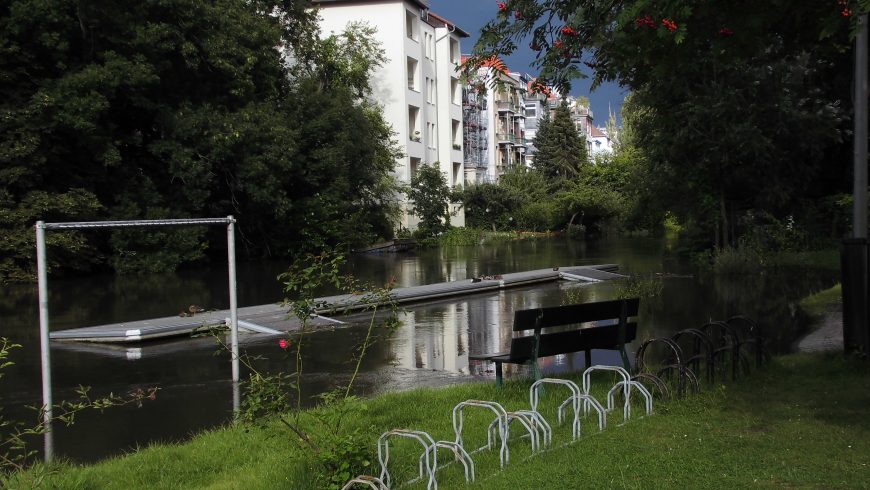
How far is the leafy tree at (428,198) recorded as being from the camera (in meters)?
53.6

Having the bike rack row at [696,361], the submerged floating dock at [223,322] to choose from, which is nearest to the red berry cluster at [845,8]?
the bike rack row at [696,361]

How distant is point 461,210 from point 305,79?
80.9ft

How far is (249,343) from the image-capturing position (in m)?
13.5

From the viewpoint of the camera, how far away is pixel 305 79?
41.0m

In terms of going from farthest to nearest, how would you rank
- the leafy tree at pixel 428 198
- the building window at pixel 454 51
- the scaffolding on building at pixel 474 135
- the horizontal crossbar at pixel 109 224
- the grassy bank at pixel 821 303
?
the scaffolding on building at pixel 474 135
the building window at pixel 454 51
the leafy tree at pixel 428 198
the grassy bank at pixel 821 303
the horizontal crossbar at pixel 109 224

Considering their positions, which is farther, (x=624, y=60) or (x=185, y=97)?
(x=185, y=97)

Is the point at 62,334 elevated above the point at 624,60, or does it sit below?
below

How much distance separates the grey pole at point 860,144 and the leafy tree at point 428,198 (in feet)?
143

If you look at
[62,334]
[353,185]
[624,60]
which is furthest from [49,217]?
[624,60]

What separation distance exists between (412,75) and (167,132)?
28.2 m

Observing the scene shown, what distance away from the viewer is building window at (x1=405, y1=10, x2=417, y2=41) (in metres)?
57.6

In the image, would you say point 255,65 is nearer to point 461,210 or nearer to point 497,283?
point 497,283

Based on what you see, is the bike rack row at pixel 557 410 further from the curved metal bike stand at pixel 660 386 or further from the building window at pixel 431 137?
the building window at pixel 431 137

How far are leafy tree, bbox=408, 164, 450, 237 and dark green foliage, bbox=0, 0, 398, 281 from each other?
9.09 metres
